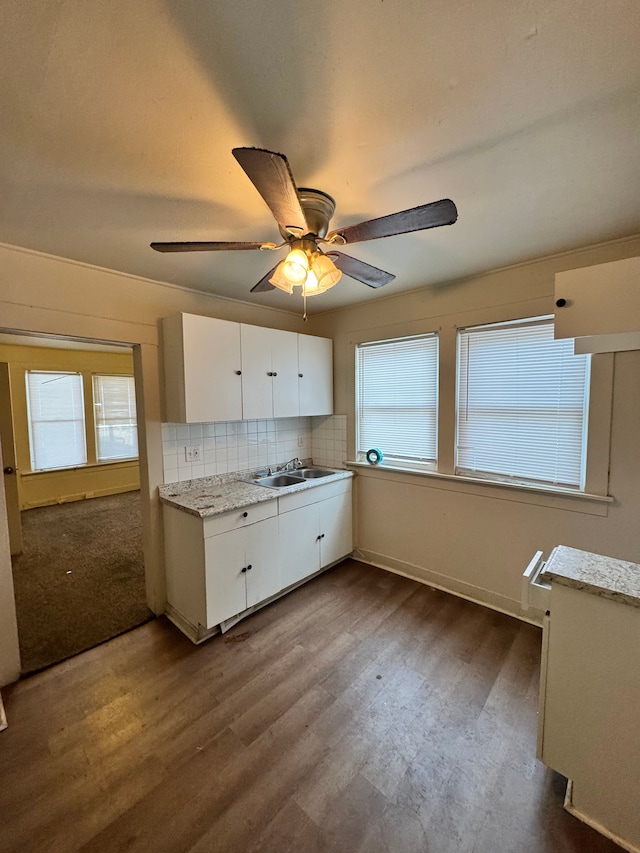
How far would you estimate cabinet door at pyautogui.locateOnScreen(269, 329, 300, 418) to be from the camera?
2.81 metres

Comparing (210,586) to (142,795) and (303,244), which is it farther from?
(303,244)

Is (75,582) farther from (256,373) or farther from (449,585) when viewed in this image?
(449,585)

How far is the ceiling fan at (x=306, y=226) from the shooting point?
0.96m

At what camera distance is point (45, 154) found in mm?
1163

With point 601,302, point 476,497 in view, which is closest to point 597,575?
point 601,302

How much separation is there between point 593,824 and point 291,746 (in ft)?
3.86

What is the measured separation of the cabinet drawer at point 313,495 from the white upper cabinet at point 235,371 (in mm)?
693

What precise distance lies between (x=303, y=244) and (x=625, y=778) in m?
2.27

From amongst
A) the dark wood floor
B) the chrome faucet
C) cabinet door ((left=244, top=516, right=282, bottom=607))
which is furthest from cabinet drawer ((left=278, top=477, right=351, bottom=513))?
the dark wood floor

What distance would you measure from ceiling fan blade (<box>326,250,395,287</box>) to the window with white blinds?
3.61ft

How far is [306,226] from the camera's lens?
1229 mm

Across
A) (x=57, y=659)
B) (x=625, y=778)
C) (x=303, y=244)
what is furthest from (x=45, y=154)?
(x=625, y=778)

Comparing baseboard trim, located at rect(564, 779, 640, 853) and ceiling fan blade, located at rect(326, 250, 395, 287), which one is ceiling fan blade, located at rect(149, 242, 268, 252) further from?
baseboard trim, located at rect(564, 779, 640, 853)

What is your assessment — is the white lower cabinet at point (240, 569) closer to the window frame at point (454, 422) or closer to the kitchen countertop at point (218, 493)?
the kitchen countertop at point (218, 493)
